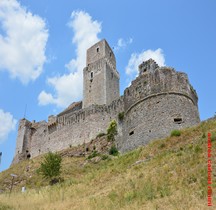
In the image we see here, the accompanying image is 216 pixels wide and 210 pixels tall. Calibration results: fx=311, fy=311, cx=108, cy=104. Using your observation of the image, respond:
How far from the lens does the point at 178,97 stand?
67.9ft

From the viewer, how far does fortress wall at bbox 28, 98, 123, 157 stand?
36.4 metres

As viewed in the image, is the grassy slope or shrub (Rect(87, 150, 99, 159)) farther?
shrub (Rect(87, 150, 99, 159))

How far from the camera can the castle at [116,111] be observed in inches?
786

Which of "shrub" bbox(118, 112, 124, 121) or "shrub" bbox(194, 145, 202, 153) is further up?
"shrub" bbox(118, 112, 124, 121)

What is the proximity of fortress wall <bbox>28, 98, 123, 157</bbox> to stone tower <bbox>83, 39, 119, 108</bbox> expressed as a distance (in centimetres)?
591

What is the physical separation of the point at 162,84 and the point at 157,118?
8.88ft

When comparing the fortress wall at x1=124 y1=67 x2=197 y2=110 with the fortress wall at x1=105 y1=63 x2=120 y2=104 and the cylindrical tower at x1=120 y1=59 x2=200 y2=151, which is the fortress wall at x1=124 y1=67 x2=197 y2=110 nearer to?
the cylindrical tower at x1=120 y1=59 x2=200 y2=151

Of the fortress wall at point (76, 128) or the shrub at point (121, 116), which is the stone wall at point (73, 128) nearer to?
the fortress wall at point (76, 128)

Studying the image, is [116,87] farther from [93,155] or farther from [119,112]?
[93,155]

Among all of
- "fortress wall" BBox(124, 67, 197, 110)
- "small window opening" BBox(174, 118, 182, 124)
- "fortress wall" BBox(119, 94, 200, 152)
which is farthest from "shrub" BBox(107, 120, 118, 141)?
"small window opening" BBox(174, 118, 182, 124)

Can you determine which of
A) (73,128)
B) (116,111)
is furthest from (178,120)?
(73,128)

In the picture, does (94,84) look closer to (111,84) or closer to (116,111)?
(111,84)

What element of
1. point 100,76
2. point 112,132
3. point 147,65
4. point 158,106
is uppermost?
point 100,76

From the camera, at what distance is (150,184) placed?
11.0 m
